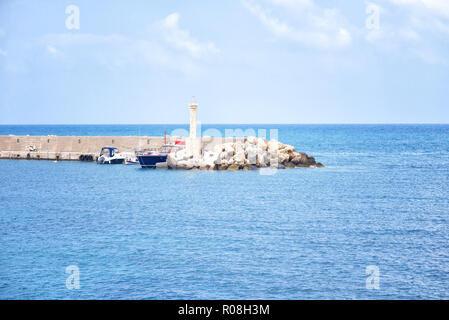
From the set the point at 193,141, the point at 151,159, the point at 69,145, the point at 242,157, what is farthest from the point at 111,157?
the point at 242,157

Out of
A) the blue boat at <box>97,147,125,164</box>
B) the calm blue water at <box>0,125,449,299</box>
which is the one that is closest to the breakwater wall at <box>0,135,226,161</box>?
the blue boat at <box>97,147,125,164</box>

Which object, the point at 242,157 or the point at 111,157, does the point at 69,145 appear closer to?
the point at 111,157

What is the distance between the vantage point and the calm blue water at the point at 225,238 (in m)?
15.2

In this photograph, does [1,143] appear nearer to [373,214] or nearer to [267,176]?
[267,176]

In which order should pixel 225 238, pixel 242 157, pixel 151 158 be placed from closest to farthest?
pixel 225 238 → pixel 242 157 → pixel 151 158

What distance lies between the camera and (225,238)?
2064 cm

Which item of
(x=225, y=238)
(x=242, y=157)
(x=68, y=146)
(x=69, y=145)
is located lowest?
(x=225, y=238)

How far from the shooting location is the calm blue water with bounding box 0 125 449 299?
1520 centimetres

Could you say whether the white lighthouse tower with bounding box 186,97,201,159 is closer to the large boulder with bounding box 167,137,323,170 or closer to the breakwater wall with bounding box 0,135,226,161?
the large boulder with bounding box 167,137,323,170

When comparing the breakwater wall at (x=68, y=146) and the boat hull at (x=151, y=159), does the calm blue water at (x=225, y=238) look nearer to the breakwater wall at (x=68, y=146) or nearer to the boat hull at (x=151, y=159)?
the boat hull at (x=151, y=159)

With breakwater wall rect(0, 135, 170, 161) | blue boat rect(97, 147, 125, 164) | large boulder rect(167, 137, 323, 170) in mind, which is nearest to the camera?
large boulder rect(167, 137, 323, 170)

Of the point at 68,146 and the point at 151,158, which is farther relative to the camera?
the point at 68,146

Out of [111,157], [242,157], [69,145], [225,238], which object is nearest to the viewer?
[225,238]
